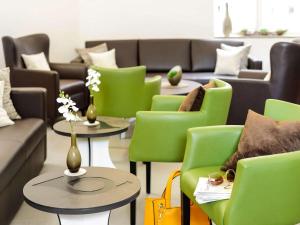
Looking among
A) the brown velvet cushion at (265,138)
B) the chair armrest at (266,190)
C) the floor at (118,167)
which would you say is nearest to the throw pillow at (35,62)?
the floor at (118,167)

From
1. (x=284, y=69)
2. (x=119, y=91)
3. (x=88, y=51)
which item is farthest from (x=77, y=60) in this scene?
(x=284, y=69)

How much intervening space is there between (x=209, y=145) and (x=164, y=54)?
432 centimetres

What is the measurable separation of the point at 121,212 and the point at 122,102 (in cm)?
130

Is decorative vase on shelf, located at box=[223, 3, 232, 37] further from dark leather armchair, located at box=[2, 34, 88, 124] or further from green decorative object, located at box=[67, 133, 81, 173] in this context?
green decorative object, located at box=[67, 133, 81, 173]

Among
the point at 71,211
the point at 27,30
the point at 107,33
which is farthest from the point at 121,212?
the point at 107,33

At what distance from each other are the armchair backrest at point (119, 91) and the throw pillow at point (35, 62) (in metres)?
1.59

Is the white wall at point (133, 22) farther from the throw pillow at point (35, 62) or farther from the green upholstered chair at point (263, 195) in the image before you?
the green upholstered chair at point (263, 195)

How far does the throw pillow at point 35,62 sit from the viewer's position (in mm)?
5480

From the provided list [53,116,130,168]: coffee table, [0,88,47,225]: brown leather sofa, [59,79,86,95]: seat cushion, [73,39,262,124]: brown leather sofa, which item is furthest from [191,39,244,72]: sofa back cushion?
[53,116,130,168]: coffee table

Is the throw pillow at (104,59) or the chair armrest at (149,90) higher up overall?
the throw pillow at (104,59)

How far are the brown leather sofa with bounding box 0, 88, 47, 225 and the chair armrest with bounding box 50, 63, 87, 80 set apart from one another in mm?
2035

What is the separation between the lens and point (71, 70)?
19.7 feet

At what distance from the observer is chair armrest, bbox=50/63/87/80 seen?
19.6ft

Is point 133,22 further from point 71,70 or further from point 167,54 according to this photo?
point 71,70
